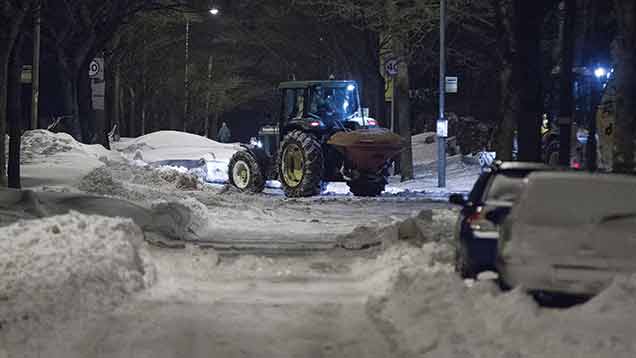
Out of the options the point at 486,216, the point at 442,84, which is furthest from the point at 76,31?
the point at 486,216

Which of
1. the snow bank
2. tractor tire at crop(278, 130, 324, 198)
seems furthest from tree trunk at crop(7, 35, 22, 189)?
tractor tire at crop(278, 130, 324, 198)

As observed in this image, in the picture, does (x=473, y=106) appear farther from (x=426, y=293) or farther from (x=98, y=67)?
(x=426, y=293)

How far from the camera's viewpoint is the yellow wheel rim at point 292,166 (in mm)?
27219

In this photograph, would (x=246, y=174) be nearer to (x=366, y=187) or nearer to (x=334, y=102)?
(x=334, y=102)

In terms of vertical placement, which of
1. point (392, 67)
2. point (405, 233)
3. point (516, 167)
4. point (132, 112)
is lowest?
point (405, 233)

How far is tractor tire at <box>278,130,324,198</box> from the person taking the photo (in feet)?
87.1

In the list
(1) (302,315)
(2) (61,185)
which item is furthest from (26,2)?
(1) (302,315)

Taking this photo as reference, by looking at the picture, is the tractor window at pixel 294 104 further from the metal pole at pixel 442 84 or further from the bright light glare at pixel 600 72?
the bright light glare at pixel 600 72

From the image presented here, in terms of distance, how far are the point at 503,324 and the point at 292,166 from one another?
63.2ft

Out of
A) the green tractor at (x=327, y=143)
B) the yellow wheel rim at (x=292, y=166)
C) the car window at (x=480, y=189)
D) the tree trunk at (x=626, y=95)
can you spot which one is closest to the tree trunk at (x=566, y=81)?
the tree trunk at (x=626, y=95)

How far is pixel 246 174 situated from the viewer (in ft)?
96.9

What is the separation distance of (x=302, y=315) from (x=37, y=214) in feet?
23.4

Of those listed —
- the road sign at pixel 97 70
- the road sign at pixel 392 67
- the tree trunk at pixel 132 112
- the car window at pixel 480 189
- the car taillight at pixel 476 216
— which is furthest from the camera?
the tree trunk at pixel 132 112

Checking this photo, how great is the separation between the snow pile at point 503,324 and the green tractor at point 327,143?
1611 cm
